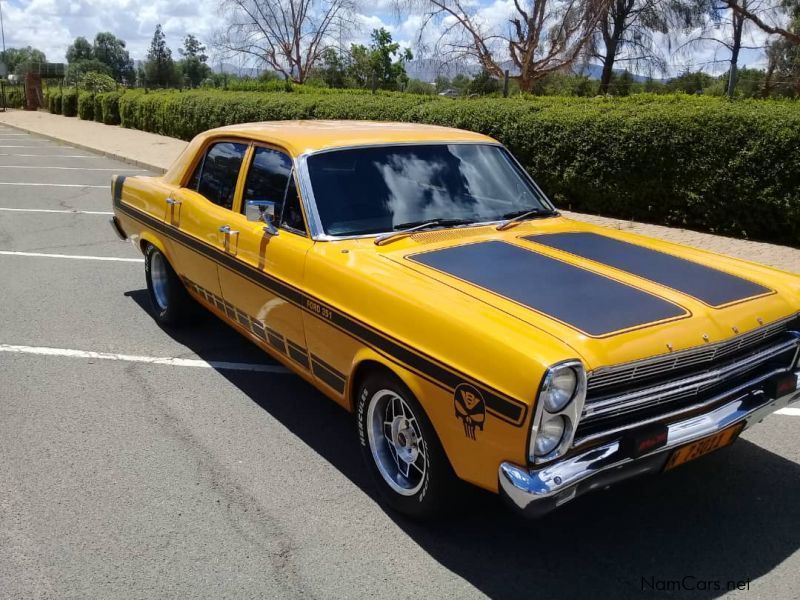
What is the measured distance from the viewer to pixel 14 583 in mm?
2861

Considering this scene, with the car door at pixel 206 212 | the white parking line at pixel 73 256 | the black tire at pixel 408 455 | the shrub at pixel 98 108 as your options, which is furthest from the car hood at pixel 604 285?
the shrub at pixel 98 108

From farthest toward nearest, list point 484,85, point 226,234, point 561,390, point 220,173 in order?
Answer: point 484,85, point 220,173, point 226,234, point 561,390

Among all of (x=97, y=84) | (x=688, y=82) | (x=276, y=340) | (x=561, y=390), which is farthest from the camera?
(x=97, y=84)

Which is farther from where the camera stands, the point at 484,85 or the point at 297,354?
the point at 484,85

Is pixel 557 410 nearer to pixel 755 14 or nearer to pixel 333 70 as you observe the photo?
pixel 755 14

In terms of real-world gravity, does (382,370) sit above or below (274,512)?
above

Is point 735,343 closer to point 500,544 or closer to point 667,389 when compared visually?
point 667,389

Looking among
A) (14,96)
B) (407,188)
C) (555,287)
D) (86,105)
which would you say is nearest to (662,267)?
(555,287)

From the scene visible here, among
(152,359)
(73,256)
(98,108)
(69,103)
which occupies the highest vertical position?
(69,103)

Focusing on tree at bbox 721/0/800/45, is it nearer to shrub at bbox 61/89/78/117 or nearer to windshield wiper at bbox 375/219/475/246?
windshield wiper at bbox 375/219/475/246

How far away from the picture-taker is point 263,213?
4.02 meters

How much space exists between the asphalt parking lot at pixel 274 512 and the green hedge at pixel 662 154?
4.60 m

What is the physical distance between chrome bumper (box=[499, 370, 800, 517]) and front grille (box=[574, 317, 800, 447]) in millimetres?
58
